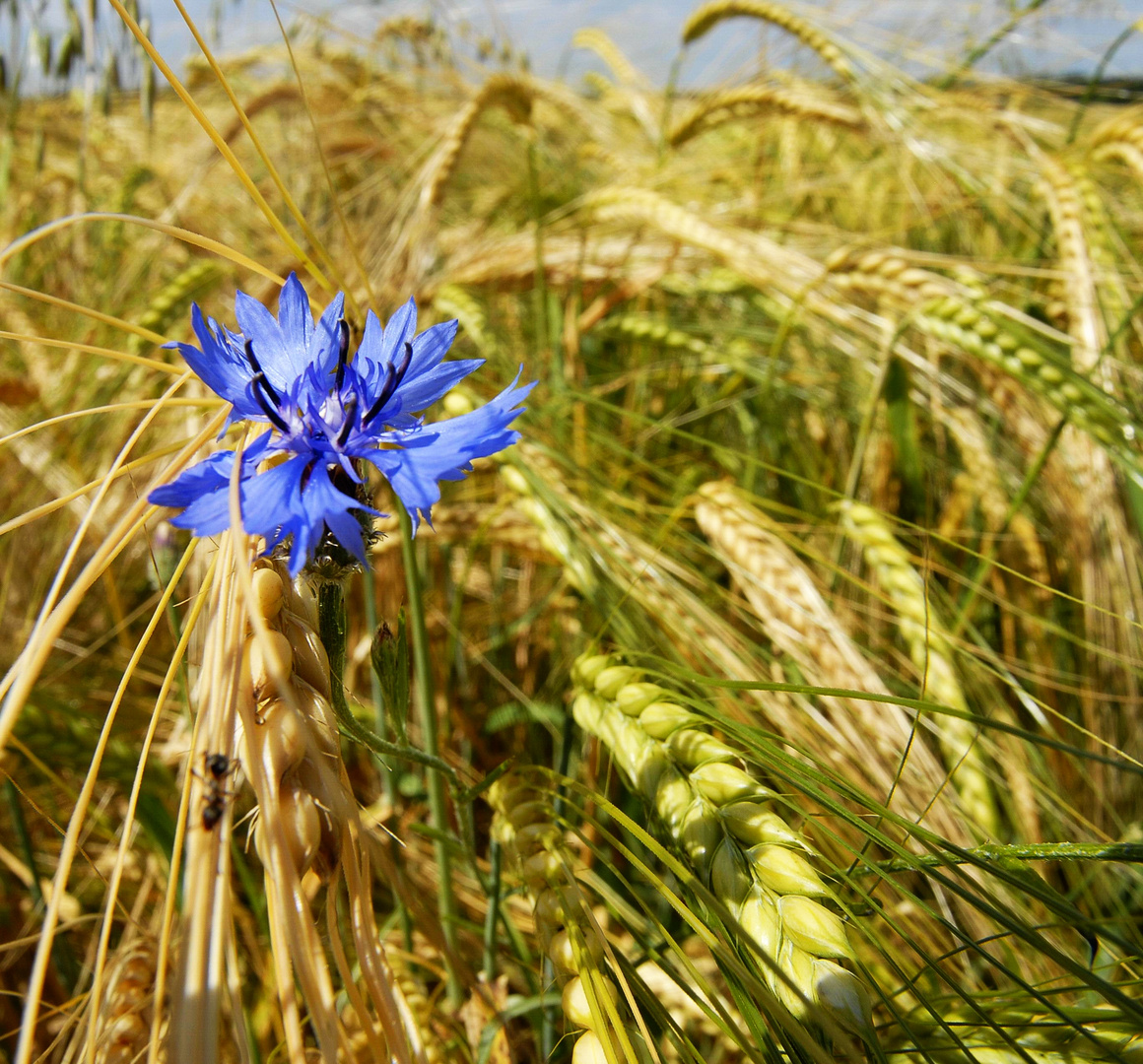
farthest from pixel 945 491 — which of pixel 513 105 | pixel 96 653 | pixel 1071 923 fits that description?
pixel 96 653

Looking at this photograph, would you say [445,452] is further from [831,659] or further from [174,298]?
[174,298]

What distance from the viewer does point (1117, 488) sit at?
4.42ft

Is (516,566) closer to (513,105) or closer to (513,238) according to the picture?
(513,238)

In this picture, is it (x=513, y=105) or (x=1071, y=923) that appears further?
(x=513, y=105)

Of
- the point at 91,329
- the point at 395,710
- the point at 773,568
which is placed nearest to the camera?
the point at 395,710

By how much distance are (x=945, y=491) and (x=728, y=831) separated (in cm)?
149

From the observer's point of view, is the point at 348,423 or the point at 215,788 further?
the point at 348,423

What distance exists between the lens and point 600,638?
3.20 ft

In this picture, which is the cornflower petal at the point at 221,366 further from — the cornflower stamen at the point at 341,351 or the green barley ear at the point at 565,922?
the green barley ear at the point at 565,922

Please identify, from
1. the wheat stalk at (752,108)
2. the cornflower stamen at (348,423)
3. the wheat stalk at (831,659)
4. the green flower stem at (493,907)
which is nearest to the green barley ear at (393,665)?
the cornflower stamen at (348,423)

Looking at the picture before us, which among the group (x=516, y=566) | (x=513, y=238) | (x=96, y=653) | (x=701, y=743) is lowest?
(x=96, y=653)

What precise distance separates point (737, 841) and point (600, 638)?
41cm

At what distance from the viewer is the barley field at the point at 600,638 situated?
1.56 feet

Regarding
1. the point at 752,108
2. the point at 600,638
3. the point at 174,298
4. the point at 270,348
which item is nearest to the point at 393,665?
the point at 270,348
